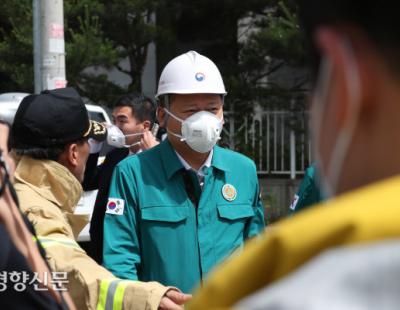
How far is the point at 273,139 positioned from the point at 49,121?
10.2m

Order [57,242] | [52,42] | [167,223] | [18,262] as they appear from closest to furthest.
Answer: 1. [18,262]
2. [57,242]
3. [167,223]
4. [52,42]

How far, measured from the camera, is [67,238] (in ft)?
8.95

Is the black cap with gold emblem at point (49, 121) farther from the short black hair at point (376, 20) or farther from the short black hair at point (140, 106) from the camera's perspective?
the short black hair at point (140, 106)

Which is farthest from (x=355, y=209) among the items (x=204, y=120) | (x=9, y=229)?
(x=204, y=120)

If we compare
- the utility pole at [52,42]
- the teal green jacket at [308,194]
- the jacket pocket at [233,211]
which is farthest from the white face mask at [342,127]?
the utility pole at [52,42]

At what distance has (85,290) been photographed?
2.77m

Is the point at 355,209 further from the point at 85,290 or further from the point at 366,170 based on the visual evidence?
the point at 85,290

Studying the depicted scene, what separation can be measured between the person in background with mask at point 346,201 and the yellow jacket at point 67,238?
5.18ft

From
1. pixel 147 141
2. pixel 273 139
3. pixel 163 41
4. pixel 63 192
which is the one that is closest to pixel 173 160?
pixel 63 192

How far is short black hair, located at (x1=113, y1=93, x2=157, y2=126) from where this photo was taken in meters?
6.49

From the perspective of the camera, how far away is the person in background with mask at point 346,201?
0.98 m

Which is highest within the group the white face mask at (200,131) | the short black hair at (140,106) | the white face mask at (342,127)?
the white face mask at (342,127)

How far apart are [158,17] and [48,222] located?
1067cm

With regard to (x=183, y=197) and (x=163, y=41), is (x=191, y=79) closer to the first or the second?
(x=183, y=197)
